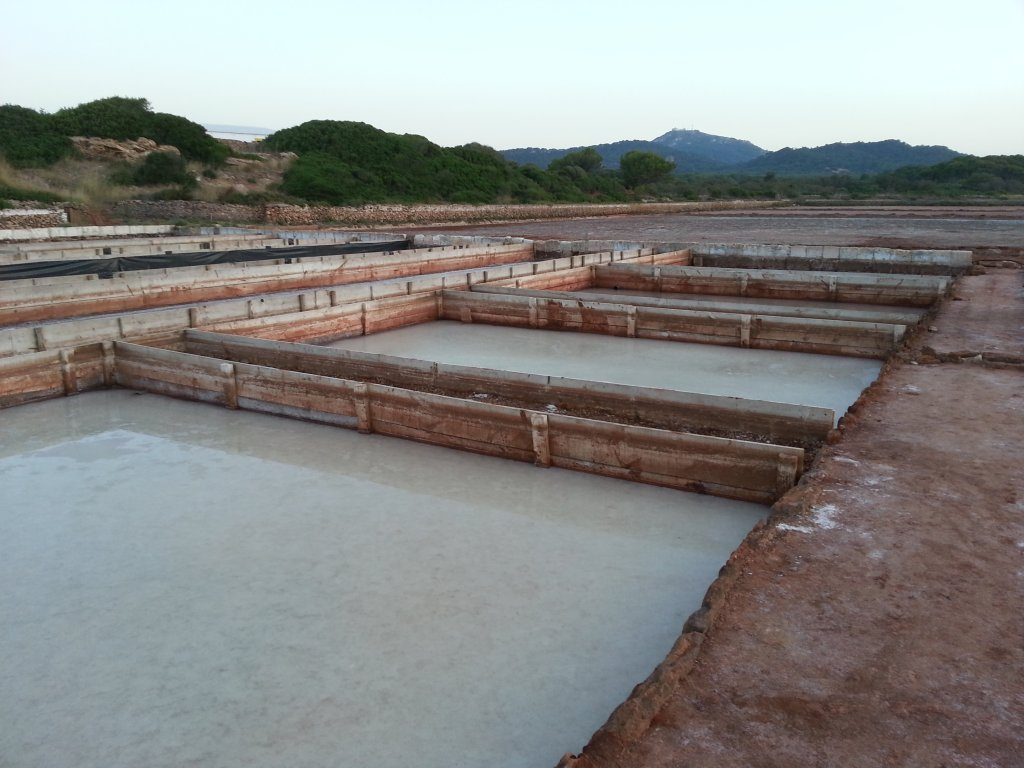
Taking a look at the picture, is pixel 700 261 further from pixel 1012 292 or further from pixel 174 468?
pixel 174 468

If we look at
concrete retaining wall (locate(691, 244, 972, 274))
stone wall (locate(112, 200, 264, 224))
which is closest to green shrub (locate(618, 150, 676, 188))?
stone wall (locate(112, 200, 264, 224))

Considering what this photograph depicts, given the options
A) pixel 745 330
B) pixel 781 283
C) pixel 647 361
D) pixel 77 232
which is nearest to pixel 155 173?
pixel 77 232

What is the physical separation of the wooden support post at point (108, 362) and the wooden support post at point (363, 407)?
2.60 metres

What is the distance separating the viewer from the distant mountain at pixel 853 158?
130m

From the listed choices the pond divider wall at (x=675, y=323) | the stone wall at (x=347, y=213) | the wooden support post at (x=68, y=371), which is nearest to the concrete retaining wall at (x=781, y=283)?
the pond divider wall at (x=675, y=323)

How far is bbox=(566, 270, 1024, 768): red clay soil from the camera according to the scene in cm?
204

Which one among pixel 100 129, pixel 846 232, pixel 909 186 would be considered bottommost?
pixel 846 232

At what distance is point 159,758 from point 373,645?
2.61 feet

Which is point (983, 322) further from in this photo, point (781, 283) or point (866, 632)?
point (866, 632)

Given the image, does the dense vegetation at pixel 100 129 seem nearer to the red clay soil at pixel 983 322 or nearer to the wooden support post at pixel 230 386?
the wooden support post at pixel 230 386

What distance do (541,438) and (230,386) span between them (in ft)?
8.62

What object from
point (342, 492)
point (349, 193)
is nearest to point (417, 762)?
point (342, 492)

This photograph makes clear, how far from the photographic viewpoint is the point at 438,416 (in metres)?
5.00

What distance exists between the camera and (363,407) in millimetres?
5273
